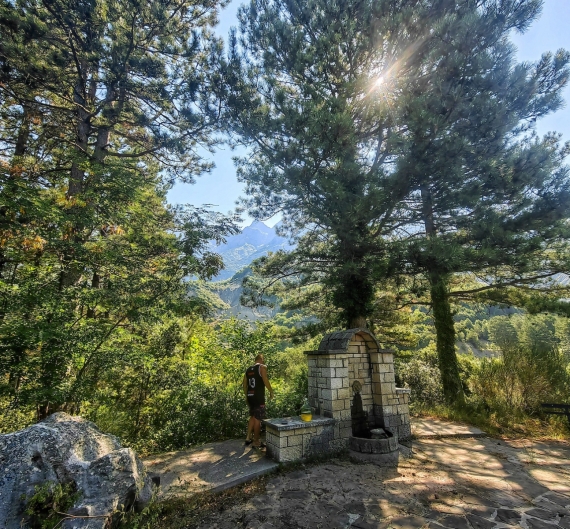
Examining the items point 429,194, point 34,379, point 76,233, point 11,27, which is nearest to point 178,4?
point 11,27

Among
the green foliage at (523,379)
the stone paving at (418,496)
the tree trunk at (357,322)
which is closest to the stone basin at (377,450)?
the stone paving at (418,496)

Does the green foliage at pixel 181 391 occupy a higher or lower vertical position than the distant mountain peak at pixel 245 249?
lower

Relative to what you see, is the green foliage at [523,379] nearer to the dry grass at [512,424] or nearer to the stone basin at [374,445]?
the dry grass at [512,424]

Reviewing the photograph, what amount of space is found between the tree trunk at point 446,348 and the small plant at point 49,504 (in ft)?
28.8

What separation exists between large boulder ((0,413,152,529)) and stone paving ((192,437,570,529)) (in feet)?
3.31

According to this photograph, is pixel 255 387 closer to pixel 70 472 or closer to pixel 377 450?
pixel 377 450

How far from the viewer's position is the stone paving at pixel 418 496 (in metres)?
2.91

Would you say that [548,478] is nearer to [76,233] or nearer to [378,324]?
[378,324]

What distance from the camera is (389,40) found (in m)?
6.27

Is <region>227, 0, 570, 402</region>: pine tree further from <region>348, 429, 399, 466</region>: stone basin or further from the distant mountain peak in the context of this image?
<region>348, 429, 399, 466</region>: stone basin

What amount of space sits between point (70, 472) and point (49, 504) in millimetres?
238

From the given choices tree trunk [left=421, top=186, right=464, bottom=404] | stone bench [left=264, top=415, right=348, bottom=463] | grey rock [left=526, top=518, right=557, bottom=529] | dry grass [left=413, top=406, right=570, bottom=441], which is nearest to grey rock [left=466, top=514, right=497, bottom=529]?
grey rock [left=526, top=518, right=557, bottom=529]

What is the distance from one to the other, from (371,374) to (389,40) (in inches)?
288

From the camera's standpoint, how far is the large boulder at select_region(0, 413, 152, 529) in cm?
211
